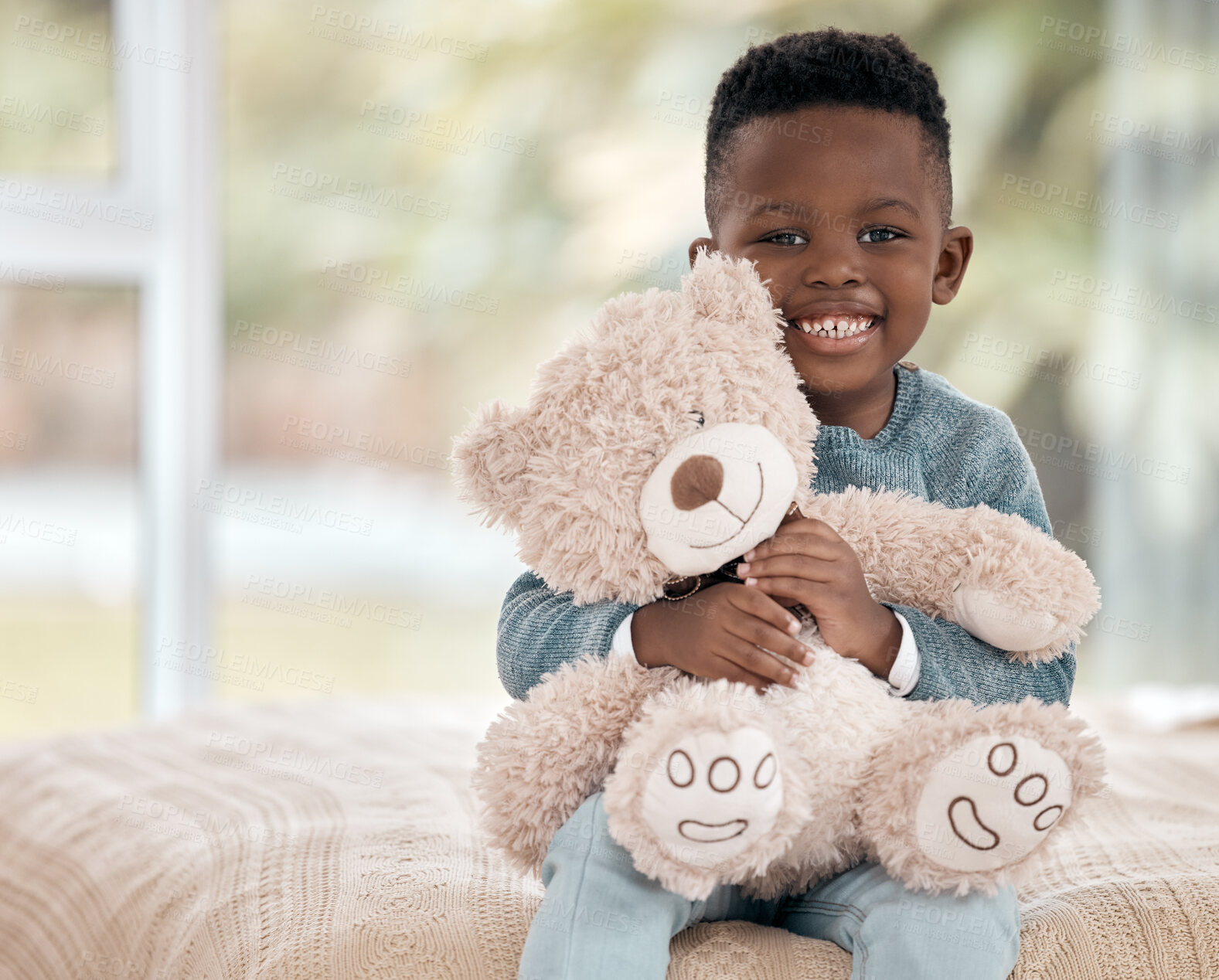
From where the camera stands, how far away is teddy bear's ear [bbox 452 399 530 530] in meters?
0.75

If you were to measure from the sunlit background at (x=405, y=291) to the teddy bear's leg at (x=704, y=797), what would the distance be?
6.87 ft

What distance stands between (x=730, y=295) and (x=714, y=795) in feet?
1.06

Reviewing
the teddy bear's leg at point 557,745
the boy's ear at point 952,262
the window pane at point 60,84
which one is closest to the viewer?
the teddy bear's leg at point 557,745

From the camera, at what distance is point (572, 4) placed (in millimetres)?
2701

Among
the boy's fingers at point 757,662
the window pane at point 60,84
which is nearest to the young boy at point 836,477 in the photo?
the boy's fingers at point 757,662

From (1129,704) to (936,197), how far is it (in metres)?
1.05

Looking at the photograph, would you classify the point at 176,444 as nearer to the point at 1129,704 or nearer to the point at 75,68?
the point at 75,68

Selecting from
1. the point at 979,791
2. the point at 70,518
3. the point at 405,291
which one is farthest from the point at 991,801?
the point at 70,518

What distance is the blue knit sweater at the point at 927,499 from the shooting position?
0.77 meters

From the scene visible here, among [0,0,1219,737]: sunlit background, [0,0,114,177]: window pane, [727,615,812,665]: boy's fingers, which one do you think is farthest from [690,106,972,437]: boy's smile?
[0,0,114,177]: window pane

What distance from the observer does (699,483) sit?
695 millimetres

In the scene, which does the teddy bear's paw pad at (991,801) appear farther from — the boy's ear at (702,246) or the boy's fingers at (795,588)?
the boy's ear at (702,246)

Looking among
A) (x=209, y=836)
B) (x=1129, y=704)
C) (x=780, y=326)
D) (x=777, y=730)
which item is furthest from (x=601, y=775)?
(x=1129, y=704)

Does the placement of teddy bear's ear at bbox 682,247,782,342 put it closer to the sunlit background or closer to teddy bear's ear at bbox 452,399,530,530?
teddy bear's ear at bbox 452,399,530,530
